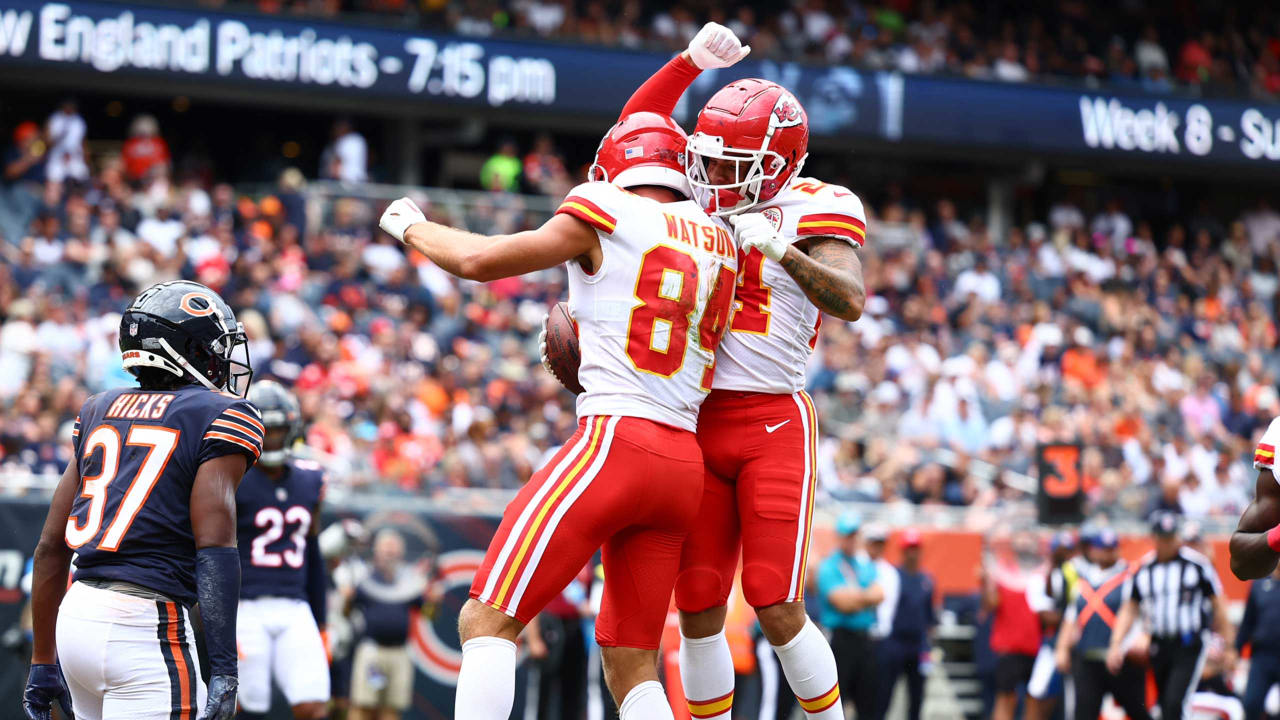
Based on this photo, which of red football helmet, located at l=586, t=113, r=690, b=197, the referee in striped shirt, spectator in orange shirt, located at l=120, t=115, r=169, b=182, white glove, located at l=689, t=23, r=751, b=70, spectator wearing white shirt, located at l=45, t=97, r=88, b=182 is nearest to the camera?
red football helmet, located at l=586, t=113, r=690, b=197

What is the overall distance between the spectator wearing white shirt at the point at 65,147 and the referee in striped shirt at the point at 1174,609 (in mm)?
10922

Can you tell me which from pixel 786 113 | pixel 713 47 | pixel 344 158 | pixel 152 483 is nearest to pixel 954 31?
pixel 344 158

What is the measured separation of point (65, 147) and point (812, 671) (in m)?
12.9

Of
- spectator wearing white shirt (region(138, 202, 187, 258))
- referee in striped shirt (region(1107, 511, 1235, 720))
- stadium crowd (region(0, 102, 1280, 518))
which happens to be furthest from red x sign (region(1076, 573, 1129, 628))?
Result: spectator wearing white shirt (region(138, 202, 187, 258))

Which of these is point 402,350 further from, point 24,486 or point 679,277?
point 679,277

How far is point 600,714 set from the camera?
37.5 ft

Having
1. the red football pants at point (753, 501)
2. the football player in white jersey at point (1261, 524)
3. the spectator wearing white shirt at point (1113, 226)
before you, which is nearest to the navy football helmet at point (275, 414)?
the red football pants at point (753, 501)

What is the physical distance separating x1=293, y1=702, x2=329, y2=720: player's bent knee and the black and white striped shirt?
551cm

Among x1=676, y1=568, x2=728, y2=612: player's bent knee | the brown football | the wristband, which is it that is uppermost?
the brown football

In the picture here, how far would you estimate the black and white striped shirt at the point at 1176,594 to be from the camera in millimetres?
10242

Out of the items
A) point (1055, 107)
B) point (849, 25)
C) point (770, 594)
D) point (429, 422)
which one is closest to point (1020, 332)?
point (1055, 107)

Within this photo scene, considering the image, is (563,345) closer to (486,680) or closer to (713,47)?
(486,680)

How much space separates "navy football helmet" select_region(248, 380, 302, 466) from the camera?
7.63 metres

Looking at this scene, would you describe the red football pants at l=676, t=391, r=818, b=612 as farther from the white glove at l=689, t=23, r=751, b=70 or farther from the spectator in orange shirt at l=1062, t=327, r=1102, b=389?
the spectator in orange shirt at l=1062, t=327, r=1102, b=389
